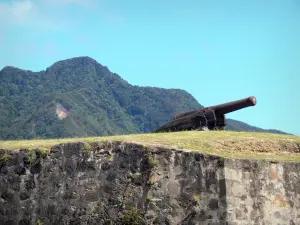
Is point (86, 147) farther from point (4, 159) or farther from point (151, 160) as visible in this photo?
point (4, 159)

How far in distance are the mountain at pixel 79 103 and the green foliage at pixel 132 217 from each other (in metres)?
64.7

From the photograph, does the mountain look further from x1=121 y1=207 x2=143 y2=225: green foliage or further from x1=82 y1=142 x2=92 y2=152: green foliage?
x1=121 y1=207 x2=143 y2=225: green foliage

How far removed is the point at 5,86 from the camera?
125375mm

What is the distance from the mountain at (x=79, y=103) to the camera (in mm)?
86250

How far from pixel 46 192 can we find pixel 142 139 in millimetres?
2649

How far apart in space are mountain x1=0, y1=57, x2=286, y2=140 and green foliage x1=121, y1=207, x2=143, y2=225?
64702mm

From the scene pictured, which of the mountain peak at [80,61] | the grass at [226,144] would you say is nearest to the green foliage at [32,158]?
the grass at [226,144]

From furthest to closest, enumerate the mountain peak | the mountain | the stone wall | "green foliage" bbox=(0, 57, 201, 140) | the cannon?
1. the mountain peak
2. the mountain
3. "green foliage" bbox=(0, 57, 201, 140)
4. the cannon
5. the stone wall

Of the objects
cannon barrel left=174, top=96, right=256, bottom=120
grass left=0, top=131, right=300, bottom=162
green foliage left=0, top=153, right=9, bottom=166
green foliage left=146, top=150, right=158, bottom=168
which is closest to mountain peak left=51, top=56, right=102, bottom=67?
cannon barrel left=174, top=96, right=256, bottom=120

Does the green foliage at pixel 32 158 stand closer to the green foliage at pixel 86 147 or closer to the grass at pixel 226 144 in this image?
the grass at pixel 226 144

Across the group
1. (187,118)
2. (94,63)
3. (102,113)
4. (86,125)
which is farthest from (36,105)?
(187,118)

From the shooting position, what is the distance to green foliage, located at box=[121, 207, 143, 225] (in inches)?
415

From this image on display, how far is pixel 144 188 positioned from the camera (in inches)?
421

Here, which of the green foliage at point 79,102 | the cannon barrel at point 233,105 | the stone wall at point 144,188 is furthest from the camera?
the green foliage at point 79,102
